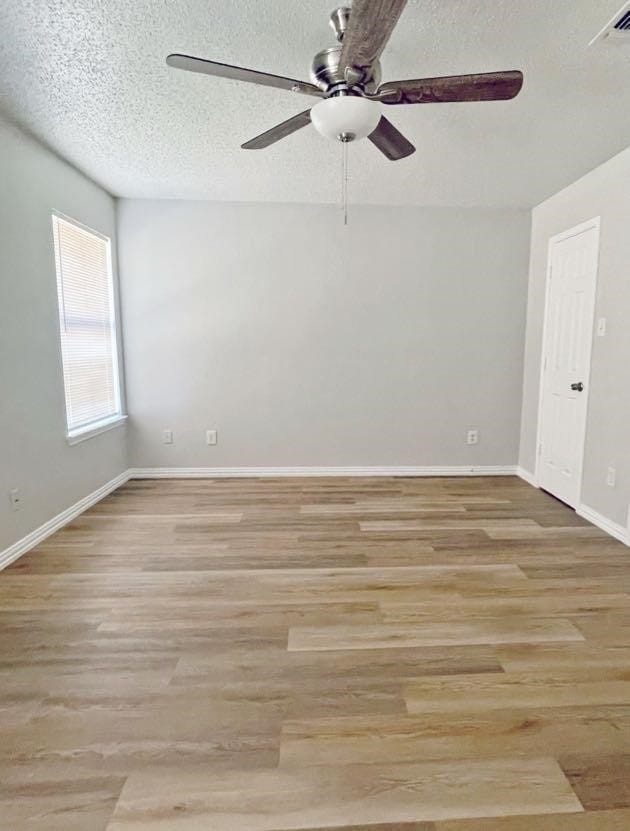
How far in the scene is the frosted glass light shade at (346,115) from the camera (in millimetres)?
1596

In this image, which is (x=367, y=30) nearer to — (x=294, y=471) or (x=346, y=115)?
(x=346, y=115)

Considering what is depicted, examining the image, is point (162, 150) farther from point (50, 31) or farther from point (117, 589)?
point (117, 589)

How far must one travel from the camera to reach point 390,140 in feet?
6.77

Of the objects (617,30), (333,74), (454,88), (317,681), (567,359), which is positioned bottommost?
(317,681)

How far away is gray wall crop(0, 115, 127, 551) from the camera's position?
97.1 inches

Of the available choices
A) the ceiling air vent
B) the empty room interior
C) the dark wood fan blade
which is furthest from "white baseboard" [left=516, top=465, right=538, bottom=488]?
the dark wood fan blade

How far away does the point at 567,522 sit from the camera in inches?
121

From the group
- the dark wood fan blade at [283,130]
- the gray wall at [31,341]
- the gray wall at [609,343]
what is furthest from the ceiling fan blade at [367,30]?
the gray wall at [609,343]

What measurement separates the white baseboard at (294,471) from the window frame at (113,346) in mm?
617

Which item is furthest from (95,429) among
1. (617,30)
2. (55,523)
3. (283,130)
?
(617,30)

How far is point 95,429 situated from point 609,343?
3.86 metres

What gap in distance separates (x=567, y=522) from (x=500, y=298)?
2.11m

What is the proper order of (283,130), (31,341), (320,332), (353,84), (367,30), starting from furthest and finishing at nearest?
(320,332) < (31,341) < (283,130) < (353,84) < (367,30)

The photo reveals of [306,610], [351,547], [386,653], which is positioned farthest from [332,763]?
[351,547]
